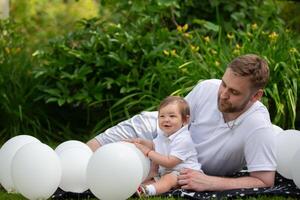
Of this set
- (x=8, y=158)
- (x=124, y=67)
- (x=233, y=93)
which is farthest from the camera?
(x=124, y=67)

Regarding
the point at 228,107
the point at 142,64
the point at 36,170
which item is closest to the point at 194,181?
the point at 228,107

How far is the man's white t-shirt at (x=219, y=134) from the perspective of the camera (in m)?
4.37

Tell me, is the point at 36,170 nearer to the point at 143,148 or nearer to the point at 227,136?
the point at 143,148

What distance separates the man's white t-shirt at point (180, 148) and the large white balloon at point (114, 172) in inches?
18.1

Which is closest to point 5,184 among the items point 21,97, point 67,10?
point 21,97

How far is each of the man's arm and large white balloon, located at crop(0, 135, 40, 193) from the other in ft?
3.19

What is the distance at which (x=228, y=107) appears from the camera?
174 inches

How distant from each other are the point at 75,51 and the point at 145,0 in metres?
1.02

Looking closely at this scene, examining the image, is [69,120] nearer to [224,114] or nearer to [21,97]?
[21,97]

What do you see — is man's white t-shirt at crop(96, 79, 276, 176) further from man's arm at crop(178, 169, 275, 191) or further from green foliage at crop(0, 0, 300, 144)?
green foliage at crop(0, 0, 300, 144)

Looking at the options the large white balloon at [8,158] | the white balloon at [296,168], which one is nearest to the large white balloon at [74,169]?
the large white balloon at [8,158]

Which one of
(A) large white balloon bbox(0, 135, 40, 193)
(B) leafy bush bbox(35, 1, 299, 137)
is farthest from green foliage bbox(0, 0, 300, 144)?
(A) large white balloon bbox(0, 135, 40, 193)

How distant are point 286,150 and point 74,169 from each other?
1382mm

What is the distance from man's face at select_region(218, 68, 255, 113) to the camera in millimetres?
4305
